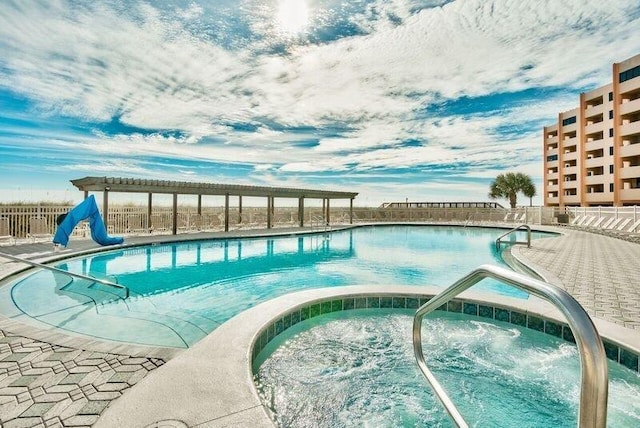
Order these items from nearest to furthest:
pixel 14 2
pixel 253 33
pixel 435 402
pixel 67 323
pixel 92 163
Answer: pixel 435 402 < pixel 67 323 < pixel 14 2 < pixel 253 33 < pixel 92 163

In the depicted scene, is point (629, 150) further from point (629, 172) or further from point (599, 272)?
point (599, 272)

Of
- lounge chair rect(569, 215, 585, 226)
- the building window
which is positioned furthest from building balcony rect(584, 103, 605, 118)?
lounge chair rect(569, 215, 585, 226)

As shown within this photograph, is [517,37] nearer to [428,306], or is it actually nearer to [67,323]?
[428,306]

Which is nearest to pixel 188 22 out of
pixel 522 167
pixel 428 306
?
pixel 428 306

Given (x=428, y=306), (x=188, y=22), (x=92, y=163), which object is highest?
(x=188, y=22)

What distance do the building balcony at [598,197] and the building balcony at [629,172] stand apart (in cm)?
276

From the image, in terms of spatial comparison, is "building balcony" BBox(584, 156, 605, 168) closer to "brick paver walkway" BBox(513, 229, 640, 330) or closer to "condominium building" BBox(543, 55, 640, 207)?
"condominium building" BBox(543, 55, 640, 207)

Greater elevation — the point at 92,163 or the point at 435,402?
the point at 92,163

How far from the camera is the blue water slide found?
9.85 m

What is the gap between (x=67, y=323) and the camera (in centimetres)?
426

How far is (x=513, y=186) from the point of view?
3788cm

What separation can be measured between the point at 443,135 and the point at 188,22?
20.9 metres

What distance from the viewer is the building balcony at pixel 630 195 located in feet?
86.9

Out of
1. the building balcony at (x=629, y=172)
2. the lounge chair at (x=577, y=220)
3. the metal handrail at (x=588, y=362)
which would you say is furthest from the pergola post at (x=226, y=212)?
the building balcony at (x=629, y=172)
